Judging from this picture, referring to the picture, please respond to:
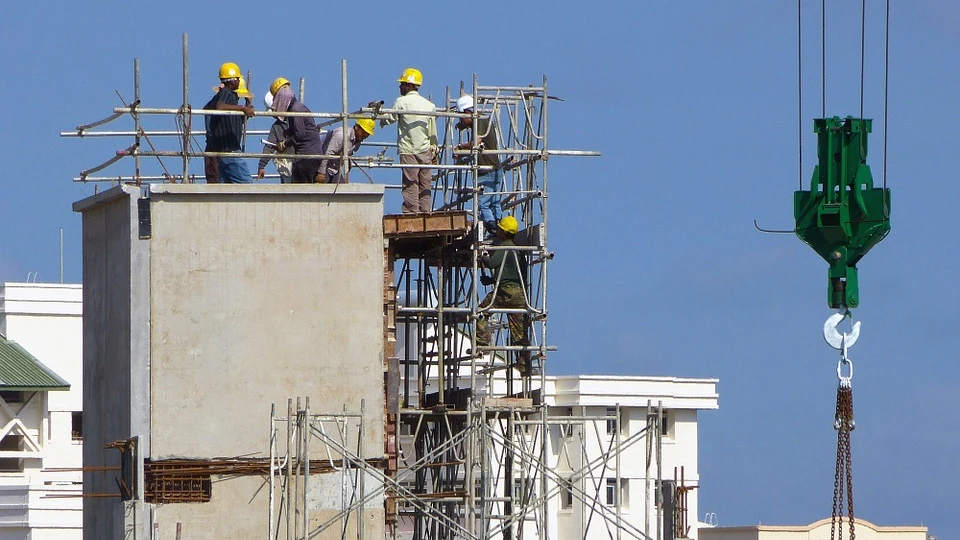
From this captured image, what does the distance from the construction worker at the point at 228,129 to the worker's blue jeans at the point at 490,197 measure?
4.95 m

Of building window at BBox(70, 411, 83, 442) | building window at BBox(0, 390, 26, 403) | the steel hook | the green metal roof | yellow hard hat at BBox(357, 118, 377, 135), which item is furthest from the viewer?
building window at BBox(70, 411, 83, 442)

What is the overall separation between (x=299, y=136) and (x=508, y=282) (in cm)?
530

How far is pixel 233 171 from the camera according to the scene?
120 feet

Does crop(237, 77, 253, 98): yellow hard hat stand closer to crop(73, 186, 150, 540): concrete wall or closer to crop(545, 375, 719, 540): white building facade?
crop(73, 186, 150, 540): concrete wall

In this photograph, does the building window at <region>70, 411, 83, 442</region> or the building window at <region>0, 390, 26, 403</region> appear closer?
the building window at <region>0, 390, 26, 403</region>

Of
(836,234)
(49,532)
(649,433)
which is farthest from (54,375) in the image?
(836,234)

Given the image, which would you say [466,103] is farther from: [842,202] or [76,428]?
Answer: [76,428]

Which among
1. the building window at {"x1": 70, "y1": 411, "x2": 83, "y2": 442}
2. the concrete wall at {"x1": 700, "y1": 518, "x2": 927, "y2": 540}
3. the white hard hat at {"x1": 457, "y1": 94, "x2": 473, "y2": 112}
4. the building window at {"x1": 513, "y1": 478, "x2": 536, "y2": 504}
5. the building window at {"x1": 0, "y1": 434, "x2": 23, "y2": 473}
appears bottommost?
the concrete wall at {"x1": 700, "y1": 518, "x2": 927, "y2": 540}

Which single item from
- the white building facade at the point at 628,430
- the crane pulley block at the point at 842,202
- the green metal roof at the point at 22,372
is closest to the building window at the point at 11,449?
the green metal roof at the point at 22,372

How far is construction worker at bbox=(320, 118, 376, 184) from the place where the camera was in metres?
37.0

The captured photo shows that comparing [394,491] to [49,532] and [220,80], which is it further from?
[49,532]

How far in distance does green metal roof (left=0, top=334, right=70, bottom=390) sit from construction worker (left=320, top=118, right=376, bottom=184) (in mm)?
30021

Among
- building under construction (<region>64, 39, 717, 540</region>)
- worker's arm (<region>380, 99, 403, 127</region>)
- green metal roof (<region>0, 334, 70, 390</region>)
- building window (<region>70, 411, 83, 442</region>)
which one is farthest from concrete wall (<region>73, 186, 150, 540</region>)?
building window (<region>70, 411, 83, 442</region>)

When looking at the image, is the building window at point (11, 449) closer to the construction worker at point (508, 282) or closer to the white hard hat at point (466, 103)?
the construction worker at point (508, 282)
